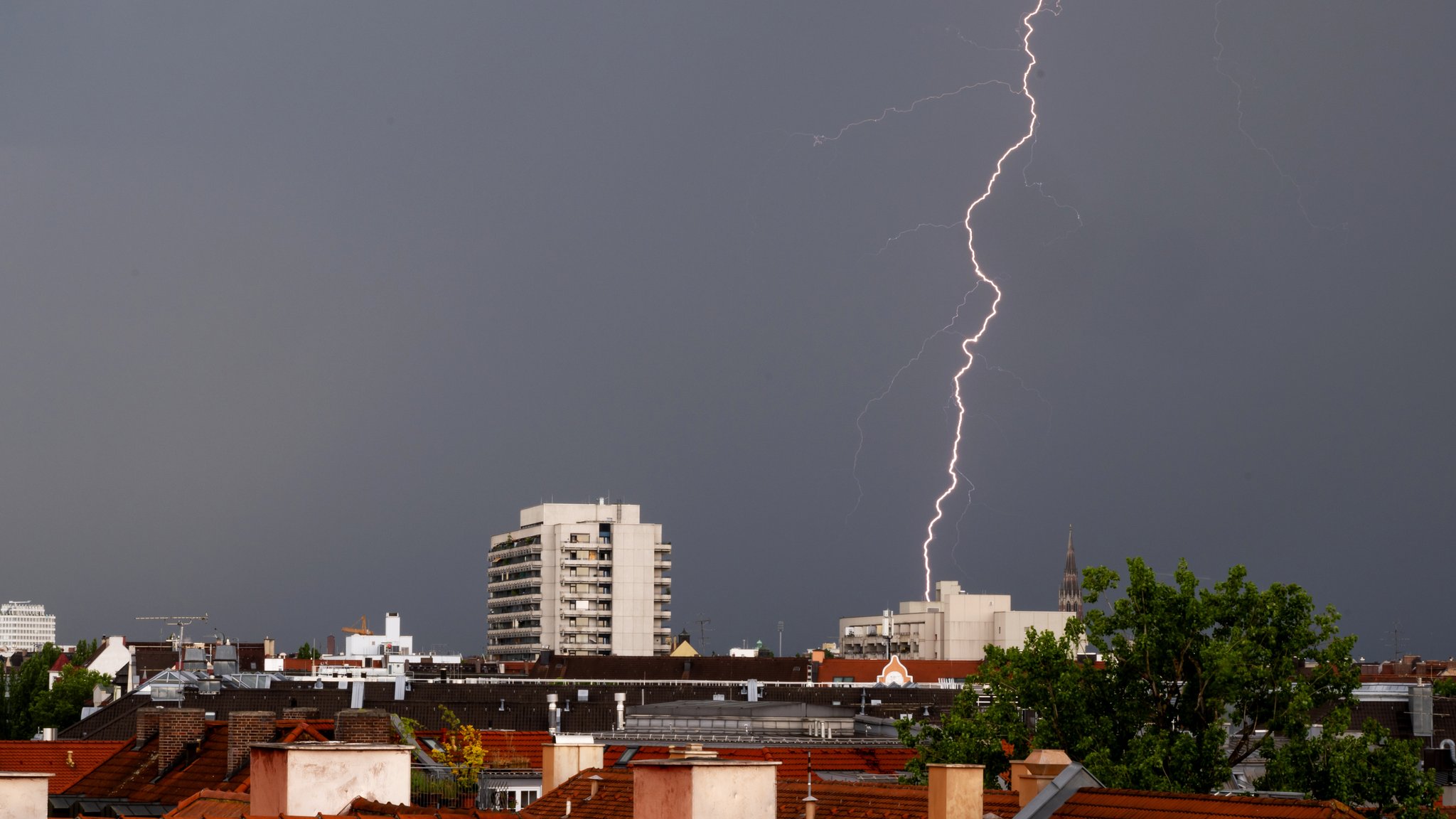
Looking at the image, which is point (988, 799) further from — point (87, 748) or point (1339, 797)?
point (87, 748)

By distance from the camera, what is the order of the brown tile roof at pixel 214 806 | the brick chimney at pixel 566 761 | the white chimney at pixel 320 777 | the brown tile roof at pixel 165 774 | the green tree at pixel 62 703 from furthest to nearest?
the green tree at pixel 62 703 < the brown tile roof at pixel 165 774 < the brick chimney at pixel 566 761 < the brown tile roof at pixel 214 806 < the white chimney at pixel 320 777

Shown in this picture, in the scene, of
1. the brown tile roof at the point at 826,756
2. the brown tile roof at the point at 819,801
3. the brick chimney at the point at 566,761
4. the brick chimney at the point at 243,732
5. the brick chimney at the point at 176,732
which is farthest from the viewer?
the brown tile roof at the point at 826,756

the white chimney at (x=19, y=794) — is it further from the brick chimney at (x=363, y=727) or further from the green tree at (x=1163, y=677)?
the green tree at (x=1163, y=677)

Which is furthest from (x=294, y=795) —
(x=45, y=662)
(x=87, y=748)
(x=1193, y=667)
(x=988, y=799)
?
(x=45, y=662)

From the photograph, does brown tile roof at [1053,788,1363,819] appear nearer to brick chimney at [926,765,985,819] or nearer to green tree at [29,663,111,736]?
brick chimney at [926,765,985,819]

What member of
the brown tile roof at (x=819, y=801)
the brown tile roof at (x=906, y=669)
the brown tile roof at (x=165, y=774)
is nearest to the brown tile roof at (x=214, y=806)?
the brown tile roof at (x=819, y=801)

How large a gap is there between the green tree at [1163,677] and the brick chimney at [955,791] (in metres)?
12.7

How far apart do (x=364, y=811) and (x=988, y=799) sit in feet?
23.3

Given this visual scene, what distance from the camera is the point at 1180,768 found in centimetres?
3138

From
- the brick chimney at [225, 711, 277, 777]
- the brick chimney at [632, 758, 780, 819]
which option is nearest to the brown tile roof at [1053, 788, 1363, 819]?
the brick chimney at [632, 758, 780, 819]

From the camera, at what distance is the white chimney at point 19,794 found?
53.7 ft

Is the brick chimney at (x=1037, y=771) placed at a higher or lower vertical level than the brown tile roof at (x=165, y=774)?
higher

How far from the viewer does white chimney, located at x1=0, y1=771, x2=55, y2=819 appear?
16.4 metres

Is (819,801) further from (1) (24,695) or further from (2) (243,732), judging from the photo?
(1) (24,695)
